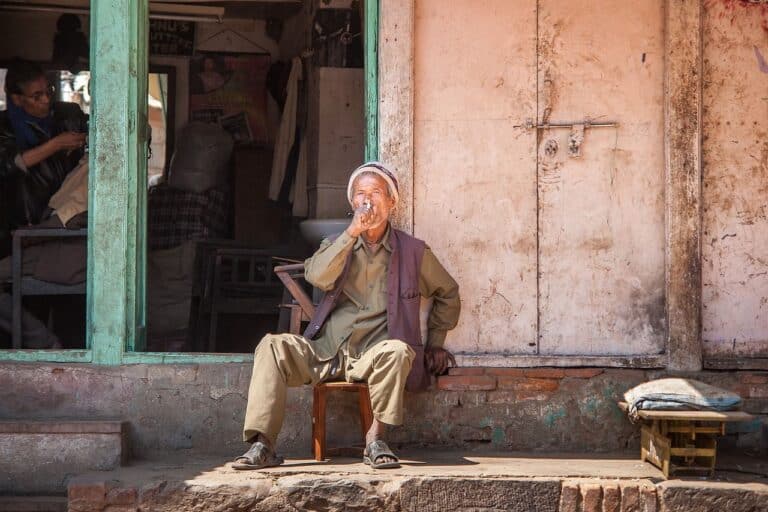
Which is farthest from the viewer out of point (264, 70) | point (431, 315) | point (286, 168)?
point (264, 70)

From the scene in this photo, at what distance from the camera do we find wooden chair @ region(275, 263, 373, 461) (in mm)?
5288

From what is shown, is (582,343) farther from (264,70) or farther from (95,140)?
(264,70)

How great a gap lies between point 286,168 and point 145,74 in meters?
2.30

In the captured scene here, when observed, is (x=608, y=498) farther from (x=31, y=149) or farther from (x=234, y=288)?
(x=31, y=149)

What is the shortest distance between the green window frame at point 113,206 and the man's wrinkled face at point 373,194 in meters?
0.41

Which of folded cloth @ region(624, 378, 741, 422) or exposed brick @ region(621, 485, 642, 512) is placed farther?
folded cloth @ region(624, 378, 741, 422)

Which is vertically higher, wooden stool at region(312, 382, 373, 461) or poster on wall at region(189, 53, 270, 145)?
poster on wall at region(189, 53, 270, 145)

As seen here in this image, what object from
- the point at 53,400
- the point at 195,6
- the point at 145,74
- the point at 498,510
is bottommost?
the point at 498,510

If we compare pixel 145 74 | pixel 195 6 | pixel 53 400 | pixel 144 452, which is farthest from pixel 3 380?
pixel 195 6

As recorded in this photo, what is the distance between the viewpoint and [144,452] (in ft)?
18.5

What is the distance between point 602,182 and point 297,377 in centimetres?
183

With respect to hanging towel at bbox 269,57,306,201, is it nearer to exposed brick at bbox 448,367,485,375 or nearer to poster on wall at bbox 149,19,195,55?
poster on wall at bbox 149,19,195,55

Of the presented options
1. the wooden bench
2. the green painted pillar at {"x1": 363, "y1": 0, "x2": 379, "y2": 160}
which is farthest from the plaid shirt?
the wooden bench

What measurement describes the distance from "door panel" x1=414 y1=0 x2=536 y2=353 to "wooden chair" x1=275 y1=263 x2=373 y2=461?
23.7 inches
